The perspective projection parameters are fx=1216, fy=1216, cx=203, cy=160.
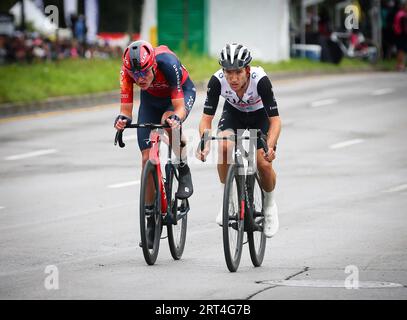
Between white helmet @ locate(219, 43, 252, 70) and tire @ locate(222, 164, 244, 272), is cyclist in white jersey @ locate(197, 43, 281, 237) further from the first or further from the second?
tire @ locate(222, 164, 244, 272)

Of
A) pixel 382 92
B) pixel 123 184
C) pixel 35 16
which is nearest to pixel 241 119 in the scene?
pixel 123 184

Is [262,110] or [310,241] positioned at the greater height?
[262,110]

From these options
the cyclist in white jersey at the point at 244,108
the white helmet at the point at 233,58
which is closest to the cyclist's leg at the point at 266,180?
the cyclist in white jersey at the point at 244,108

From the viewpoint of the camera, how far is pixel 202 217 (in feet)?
41.2

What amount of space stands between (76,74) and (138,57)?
62.4 ft

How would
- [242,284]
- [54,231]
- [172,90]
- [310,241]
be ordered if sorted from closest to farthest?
[242,284] → [172,90] → [310,241] → [54,231]

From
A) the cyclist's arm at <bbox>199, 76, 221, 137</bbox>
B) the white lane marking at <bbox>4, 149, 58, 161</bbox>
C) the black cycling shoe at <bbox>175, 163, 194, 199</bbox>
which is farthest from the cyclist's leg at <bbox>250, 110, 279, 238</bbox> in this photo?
the white lane marking at <bbox>4, 149, 58, 161</bbox>

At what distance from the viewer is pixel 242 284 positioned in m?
8.98

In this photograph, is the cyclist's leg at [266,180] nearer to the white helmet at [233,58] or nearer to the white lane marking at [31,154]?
the white helmet at [233,58]

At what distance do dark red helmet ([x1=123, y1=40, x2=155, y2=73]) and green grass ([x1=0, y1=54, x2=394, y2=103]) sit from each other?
1494 cm

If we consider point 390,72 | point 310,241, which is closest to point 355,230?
point 310,241

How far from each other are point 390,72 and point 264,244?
24432mm

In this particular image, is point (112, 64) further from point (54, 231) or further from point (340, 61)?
point (54, 231)

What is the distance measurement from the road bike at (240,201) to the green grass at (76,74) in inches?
598
